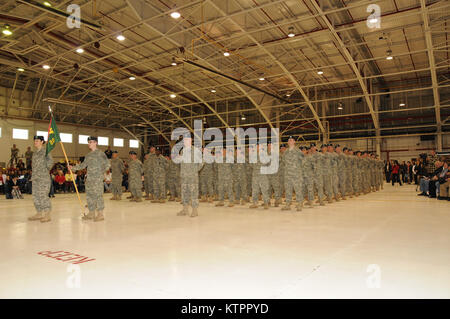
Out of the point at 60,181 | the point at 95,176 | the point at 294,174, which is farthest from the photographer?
the point at 60,181

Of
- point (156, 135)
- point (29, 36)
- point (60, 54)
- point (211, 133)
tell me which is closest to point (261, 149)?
point (60, 54)

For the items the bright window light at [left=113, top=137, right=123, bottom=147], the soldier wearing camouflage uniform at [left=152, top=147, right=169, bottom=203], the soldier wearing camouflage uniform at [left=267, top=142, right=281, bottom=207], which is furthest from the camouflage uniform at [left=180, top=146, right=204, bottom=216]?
the bright window light at [left=113, top=137, right=123, bottom=147]

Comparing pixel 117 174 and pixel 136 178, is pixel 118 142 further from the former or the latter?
pixel 136 178

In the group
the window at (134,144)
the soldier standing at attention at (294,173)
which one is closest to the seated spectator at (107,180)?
the soldier standing at attention at (294,173)

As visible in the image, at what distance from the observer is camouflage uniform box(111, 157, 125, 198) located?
10.7m

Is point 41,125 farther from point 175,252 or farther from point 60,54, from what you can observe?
point 175,252

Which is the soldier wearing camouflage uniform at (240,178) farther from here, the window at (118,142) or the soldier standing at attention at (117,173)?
the window at (118,142)

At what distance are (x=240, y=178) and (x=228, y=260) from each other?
618cm

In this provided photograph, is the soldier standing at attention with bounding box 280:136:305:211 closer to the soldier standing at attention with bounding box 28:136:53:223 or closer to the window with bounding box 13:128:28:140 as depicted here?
the soldier standing at attention with bounding box 28:136:53:223

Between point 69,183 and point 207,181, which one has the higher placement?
point 207,181

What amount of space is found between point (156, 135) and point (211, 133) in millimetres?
6655

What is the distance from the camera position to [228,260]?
3.17 m

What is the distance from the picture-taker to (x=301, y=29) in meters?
15.0

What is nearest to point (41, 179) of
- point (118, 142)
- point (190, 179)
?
point (190, 179)
